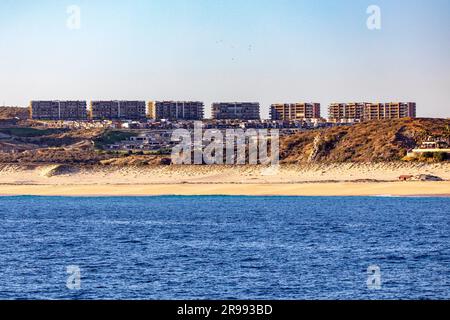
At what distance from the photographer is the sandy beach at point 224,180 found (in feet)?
376

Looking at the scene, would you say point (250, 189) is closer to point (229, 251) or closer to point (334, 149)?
point (334, 149)

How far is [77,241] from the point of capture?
60375 mm

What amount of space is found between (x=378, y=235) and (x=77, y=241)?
22.1 meters

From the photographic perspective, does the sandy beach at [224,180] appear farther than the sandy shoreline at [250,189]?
Yes

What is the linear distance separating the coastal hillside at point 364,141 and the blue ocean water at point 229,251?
48.9 meters

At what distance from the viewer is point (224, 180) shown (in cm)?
13288

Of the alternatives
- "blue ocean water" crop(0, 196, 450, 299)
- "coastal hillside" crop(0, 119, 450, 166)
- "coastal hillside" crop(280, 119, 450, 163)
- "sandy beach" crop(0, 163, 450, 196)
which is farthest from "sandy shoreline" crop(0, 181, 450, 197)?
"coastal hillside" crop(280, 119, 450, 163)

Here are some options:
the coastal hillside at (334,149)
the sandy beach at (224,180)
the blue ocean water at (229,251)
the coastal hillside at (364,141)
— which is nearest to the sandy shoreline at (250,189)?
the sandy beach at (224,180)

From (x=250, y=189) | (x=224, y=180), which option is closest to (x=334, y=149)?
(x=224, y=180)

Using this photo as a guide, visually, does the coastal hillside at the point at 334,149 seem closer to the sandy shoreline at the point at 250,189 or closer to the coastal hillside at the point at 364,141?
the coastal hillside at the point at 364,141

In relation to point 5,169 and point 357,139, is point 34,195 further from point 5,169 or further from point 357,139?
point 357,139
